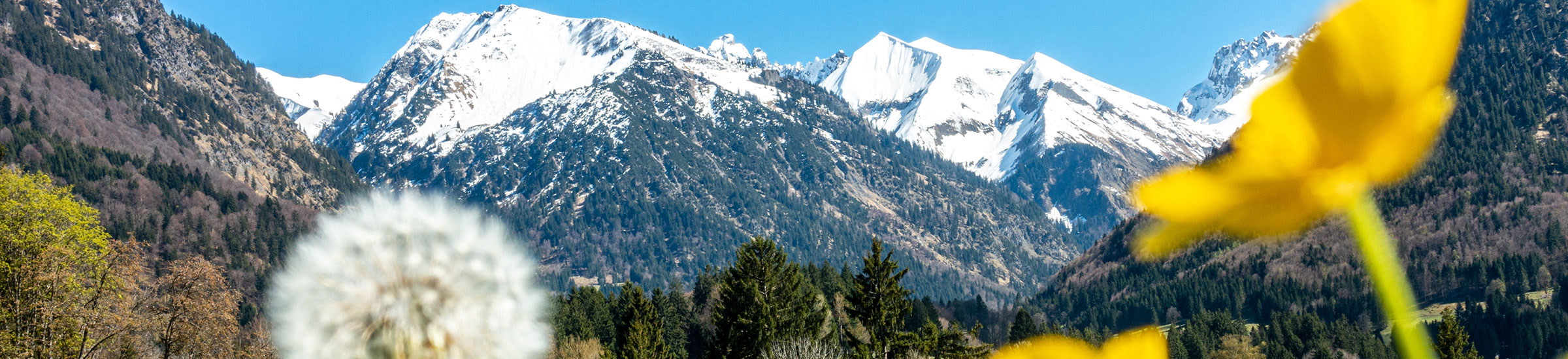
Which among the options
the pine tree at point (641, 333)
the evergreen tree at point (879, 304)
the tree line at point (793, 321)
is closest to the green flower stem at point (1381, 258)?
the tree line at point (793, 321)

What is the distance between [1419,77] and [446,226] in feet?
29.4

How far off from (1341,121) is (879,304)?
44851mm

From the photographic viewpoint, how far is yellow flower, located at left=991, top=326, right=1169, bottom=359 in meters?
4.46

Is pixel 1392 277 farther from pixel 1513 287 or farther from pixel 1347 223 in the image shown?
pixel 1513 287

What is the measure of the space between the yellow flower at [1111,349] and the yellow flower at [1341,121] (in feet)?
5.32

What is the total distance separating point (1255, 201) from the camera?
2.87 m

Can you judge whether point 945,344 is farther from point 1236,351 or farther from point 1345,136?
point 1236,351

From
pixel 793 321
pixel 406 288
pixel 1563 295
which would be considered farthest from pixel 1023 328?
pixel 1563 295

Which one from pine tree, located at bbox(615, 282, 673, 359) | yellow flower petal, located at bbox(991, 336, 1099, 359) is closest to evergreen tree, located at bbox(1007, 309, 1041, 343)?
pine tree, located at bbox(615, 282, 673, 359)

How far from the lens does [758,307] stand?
50469 mm

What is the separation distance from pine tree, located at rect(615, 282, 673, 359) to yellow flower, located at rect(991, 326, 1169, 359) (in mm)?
48654

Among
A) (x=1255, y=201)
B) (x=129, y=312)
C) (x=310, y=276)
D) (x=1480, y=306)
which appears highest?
(x=1480, y=306)

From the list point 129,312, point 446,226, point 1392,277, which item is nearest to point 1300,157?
point 1392,277

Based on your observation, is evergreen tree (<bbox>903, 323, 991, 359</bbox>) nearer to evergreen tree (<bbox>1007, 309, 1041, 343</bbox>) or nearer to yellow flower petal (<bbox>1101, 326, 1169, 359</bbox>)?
yellow flower petal (<bbox>1101, 326, 1169, 359</bbox>)
